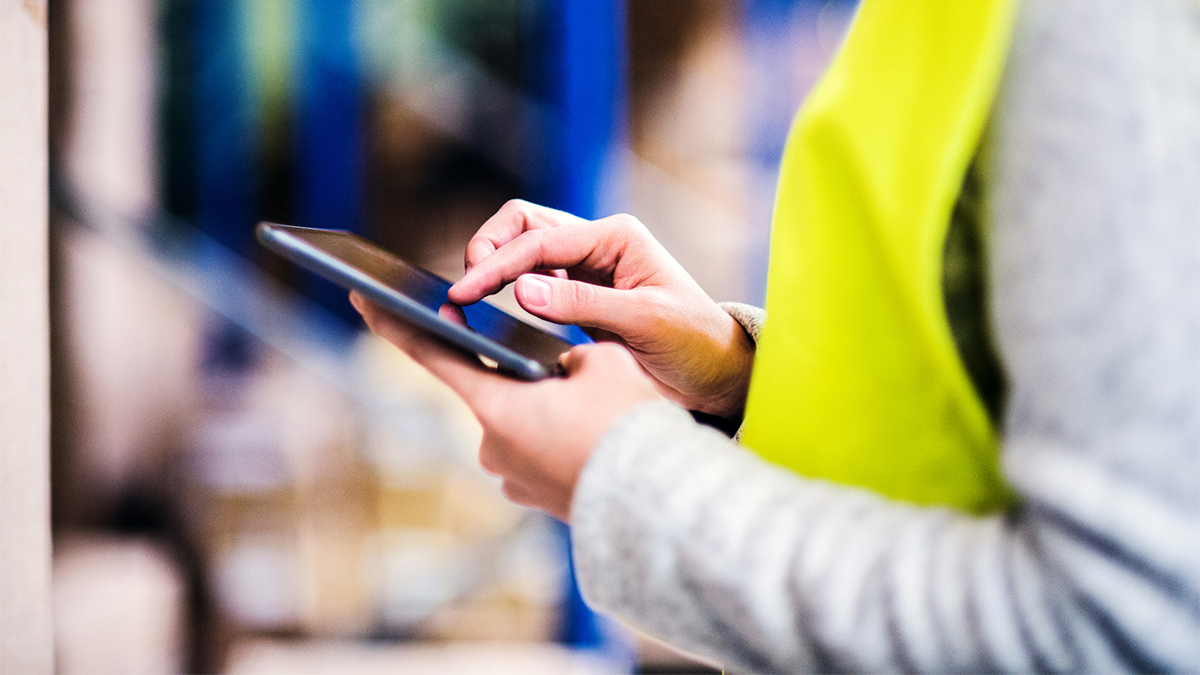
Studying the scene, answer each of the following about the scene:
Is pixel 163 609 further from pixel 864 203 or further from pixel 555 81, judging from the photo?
pixel 864 203

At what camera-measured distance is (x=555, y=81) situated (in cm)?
138

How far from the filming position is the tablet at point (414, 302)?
1.05ft

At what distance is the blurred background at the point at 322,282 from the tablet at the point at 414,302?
879mm

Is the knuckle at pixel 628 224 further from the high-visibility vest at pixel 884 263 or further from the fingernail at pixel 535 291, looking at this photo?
the high-visibility vest at pixel 884 263

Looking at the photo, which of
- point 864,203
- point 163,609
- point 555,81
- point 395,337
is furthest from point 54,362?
point 864,203

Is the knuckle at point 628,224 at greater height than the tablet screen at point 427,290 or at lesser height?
greater

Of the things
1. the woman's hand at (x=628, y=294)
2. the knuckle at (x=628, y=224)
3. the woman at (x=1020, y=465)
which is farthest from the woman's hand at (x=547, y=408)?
the knuckle at (x=628, y=224)

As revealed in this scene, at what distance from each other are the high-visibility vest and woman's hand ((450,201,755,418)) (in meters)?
0.18

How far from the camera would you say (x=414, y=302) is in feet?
1.08

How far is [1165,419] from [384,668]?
4.61 ft

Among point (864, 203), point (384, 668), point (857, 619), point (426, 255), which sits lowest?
point (384, 668)

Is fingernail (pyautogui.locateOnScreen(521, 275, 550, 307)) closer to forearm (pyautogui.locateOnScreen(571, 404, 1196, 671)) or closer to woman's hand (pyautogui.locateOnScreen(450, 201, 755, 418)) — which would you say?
woman's hand (pyautogui.locateOnScreen(450, 201, 755, 418))

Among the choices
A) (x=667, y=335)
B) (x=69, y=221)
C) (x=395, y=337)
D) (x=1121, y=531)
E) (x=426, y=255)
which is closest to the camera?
(x=1121, y=531)

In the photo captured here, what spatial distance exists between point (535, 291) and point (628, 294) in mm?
85
